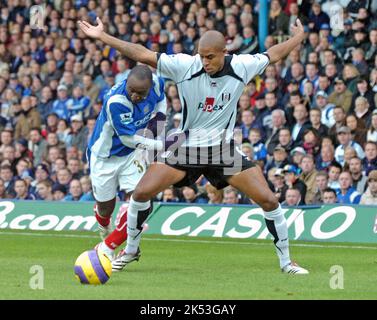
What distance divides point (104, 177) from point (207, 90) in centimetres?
246

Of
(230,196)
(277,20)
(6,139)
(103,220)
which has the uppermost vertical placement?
(277,20)

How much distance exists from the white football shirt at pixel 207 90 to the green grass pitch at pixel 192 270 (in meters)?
→ 1.52

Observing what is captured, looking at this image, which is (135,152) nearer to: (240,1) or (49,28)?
(240,1)

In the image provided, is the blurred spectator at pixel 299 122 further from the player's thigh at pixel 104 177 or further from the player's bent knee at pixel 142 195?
the player's bent knee at pixel 142 195

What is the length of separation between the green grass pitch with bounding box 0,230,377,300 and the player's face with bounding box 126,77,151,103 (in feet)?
6.23

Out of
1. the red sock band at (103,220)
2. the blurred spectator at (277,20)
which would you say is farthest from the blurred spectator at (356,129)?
the red sock band at (103,220)

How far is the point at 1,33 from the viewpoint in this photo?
2811cm

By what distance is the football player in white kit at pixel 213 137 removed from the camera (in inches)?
473

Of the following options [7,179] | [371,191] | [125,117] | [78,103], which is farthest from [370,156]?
[78,103]

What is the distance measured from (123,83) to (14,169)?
11174mm

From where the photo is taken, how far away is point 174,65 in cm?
1191

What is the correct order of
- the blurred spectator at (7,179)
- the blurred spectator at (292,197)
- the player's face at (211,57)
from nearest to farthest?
the player's face at (211,57), the blurred spectator at (292,197), the blurred spectator at (7,179)

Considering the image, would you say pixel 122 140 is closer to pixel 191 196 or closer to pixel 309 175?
pixel 309 175
